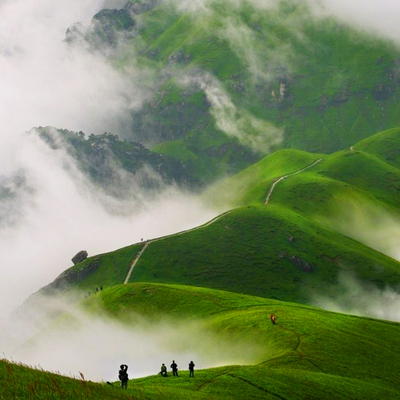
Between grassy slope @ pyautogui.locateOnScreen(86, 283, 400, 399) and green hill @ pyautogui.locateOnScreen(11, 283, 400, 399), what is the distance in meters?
0.14

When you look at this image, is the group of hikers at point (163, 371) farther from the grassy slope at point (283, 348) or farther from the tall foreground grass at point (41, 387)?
the tall foreground grass at point (41, 387)

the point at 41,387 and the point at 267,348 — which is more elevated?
the point at 267,348

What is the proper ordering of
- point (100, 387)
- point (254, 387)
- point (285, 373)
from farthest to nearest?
1. point (285, 373)
2. point (254, 387)
3. point (100, 387)

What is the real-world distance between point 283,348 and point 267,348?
3.98 metres

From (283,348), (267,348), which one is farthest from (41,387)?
(267,348)

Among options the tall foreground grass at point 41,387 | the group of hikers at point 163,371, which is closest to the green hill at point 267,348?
the group of hikers at point 163,371

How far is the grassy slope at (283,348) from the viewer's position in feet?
233

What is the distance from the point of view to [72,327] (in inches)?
7667

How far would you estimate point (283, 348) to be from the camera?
326 ft

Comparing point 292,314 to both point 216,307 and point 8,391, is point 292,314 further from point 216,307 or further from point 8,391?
point 8,391

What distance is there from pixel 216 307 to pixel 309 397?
8353 cm

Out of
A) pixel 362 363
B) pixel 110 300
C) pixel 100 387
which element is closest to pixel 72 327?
pixel 110 300

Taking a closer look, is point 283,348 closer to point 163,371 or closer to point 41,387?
point 163,371

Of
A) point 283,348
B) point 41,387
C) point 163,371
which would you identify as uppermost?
point 283,348
